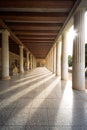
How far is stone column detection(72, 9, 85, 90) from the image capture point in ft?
30.6

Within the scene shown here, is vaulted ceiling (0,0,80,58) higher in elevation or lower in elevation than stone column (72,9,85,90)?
higher

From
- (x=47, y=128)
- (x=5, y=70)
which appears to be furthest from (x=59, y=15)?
(x=47, y=128)

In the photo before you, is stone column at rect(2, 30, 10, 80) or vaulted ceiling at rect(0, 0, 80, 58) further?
stone column at rect(2, 30, 10, 80)

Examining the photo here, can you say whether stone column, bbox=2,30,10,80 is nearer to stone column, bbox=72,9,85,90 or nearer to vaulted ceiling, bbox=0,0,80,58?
vaulted ceiling, bbox=0,0,80,58

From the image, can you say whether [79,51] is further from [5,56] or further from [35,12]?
[5,56]

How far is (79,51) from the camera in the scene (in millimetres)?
9492

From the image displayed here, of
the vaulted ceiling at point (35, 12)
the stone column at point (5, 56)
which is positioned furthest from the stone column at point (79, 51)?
the stone column at point (5, 56)

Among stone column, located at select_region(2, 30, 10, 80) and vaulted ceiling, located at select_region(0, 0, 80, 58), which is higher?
vaulted ceiling, located at select_region(0, 0, 80, 58)

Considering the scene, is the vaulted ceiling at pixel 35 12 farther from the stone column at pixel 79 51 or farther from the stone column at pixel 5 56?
the stone column at pixel 5 56

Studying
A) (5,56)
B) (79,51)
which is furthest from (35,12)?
(5,56)

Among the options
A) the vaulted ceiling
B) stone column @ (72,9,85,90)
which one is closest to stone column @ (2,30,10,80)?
the vaulted ceiling

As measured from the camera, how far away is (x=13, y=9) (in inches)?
407

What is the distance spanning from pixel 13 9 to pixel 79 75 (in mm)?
5700

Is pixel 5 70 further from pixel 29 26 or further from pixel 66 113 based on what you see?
pixel 66 113
